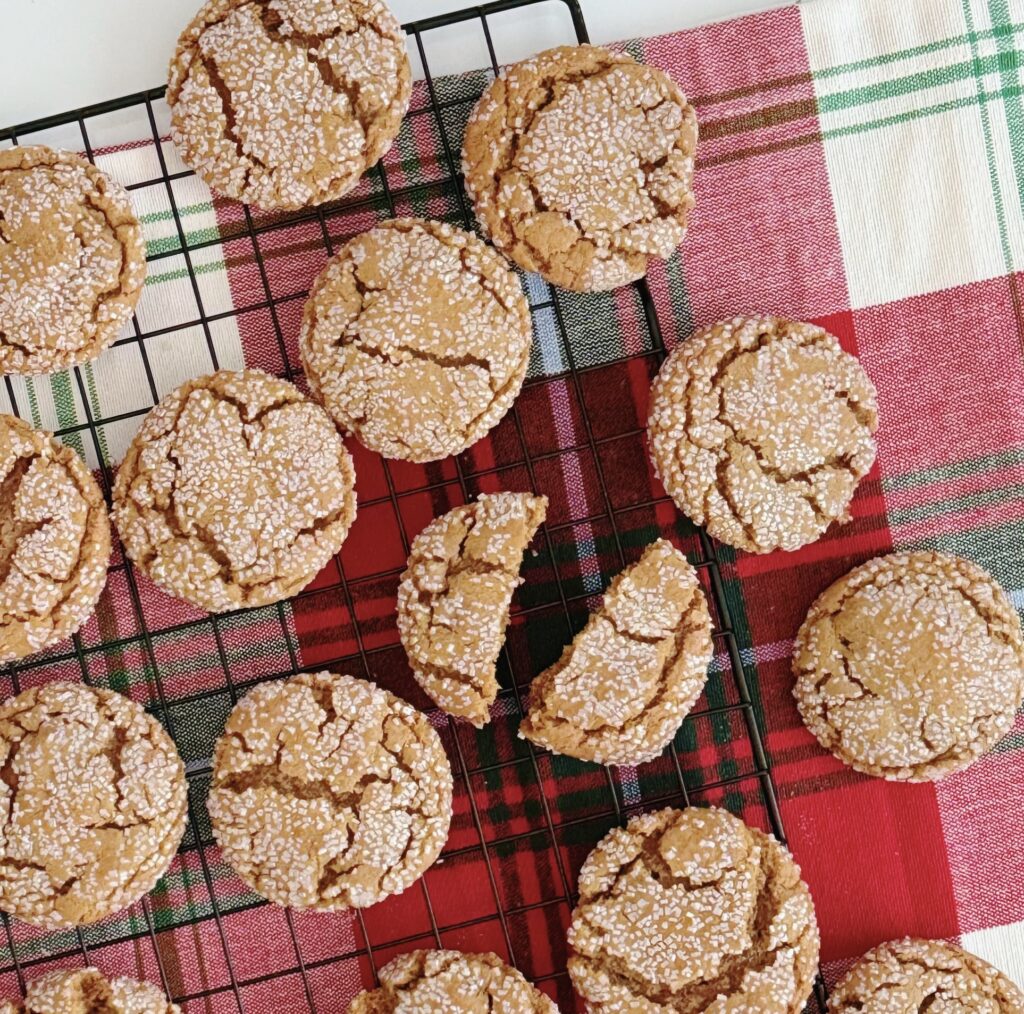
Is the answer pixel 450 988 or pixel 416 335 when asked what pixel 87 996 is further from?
pixel 416 335

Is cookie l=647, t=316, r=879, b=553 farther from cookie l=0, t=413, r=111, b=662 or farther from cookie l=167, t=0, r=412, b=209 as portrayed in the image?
cookie l=0, t=413, r=111, b=662

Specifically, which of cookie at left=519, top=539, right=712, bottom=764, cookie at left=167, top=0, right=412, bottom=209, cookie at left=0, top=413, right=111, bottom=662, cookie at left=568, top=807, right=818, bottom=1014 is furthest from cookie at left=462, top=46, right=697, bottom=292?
cookie at left=568, top=807, right=818, bottom=1014

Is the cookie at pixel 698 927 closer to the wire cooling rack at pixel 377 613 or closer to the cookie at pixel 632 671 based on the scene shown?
the wire cooling rack at pixel 377 613

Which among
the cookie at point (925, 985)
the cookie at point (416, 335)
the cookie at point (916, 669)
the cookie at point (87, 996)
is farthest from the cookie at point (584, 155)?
the cookie at point (87, 996)

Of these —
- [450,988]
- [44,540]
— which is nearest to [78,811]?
[44,540]

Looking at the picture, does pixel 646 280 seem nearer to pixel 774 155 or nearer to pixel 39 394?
pixel 774 155
